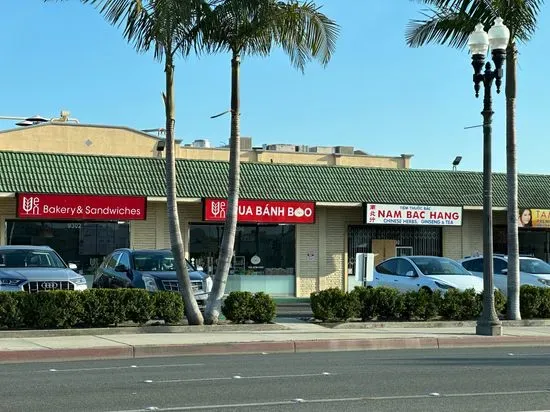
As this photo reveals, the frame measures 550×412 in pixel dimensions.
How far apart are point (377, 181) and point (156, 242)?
8581 mm

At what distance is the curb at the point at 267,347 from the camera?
16047mm

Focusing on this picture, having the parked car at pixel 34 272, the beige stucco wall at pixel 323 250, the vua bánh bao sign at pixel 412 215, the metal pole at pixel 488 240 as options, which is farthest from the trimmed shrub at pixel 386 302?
the beige stucco wall at pixel 323 250

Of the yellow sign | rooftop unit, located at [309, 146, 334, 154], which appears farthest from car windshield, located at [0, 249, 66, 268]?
rooftop unit, located at [309, 146, 334, 154]

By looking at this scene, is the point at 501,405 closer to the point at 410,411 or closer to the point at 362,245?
the point at 410,411

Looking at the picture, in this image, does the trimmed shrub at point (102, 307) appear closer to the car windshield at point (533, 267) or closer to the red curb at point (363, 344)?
the red curb at point (363, 344)

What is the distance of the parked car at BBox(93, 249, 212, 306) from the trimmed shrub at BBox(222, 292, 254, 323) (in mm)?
997

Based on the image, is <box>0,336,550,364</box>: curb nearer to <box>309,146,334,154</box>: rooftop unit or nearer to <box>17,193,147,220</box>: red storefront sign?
<box>17,193,147,220</box>: red storefront sign

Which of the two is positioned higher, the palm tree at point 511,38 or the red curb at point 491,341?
the palm tree at point 511,38

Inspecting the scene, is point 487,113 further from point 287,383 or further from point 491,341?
point 287,383

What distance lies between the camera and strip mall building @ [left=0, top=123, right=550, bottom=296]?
30734 millimetres

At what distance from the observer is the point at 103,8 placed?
1980 centimetres

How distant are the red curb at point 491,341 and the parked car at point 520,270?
726 centimetres

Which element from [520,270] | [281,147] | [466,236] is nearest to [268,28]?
[520,270]

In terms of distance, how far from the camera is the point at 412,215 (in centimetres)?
3559
